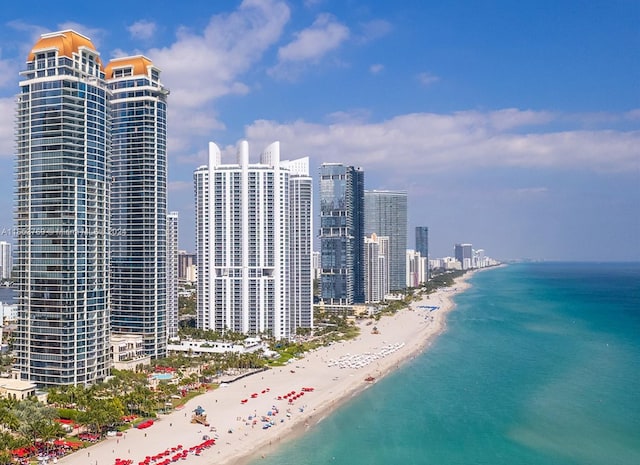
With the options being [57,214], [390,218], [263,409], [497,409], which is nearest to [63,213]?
[57,214]

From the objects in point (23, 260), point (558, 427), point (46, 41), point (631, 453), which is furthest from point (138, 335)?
point (631, 453)

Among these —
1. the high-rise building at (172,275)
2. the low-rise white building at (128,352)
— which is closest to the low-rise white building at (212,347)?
the high-rise building at (172,275)

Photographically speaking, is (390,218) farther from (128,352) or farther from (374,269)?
(128,352)

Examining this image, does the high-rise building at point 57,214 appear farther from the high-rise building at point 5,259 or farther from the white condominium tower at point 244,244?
the high-rise building at point 5,259

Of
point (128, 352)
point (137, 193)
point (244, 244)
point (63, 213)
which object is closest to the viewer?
point (63, 213)

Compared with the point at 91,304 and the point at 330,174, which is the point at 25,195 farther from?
the point at 330,174

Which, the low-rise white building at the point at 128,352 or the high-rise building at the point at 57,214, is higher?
the high-rise building at the point at 57,214
